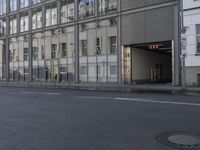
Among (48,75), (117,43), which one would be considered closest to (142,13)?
(117,43)

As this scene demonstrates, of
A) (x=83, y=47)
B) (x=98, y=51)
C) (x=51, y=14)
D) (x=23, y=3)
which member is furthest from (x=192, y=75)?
(x=23, y=3)

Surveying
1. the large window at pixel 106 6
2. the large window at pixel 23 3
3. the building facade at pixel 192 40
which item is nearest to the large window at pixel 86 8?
the large window at pixel 106 6

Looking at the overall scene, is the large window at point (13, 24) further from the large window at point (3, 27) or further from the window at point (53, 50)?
the window at point (53, 50)

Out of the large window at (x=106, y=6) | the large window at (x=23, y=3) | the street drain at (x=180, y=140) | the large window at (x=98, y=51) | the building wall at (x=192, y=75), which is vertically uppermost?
the large window at (x=23, y=3)

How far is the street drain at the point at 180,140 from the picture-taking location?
7048 mm

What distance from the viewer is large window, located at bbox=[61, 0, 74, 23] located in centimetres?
4194

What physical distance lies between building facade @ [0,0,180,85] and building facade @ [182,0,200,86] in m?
1.88

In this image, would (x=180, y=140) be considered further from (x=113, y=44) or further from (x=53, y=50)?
(x=53, y=50)

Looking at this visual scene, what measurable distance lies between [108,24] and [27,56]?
15.8 metres

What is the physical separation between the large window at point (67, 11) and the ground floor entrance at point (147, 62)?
31.7 ft

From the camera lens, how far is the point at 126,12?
35.3 metres

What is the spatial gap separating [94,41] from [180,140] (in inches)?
1249

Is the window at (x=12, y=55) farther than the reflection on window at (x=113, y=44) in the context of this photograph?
Yes

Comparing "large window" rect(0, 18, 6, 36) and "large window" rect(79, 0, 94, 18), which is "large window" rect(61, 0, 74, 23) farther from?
"large window" rect(0, 18, 6, 36)
